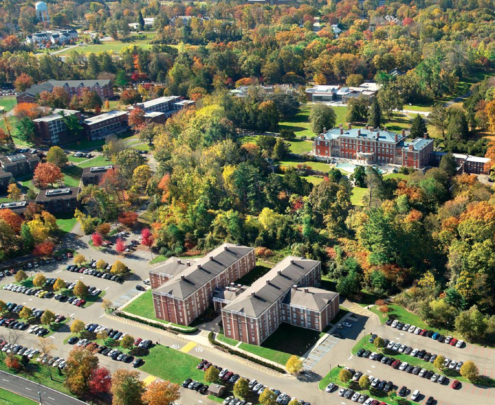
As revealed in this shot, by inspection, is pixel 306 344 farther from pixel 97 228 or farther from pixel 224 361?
pixel 97 228

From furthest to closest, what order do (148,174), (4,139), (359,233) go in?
(4,139) < (148,174) < (359,233)

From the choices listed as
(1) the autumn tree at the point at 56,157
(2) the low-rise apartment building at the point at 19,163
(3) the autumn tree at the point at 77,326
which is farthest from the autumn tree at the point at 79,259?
(2) the low-rise apartment building at the point at 19,163

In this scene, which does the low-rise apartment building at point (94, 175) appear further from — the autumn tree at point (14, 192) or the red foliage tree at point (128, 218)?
the red foliage tree at point (128, 218)

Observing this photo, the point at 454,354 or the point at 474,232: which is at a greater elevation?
the point at 474,232

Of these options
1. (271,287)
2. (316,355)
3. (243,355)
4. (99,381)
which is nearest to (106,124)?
(271,287)

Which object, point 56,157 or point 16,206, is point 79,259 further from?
point 56,157

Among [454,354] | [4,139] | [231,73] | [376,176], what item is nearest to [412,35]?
[231,73]
